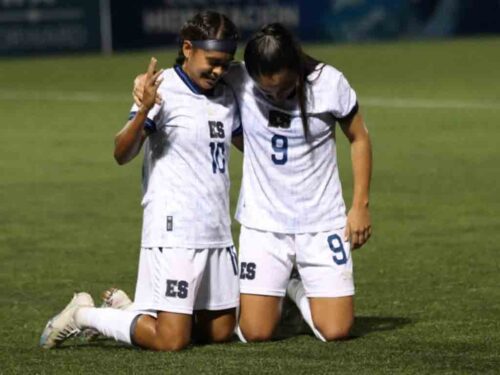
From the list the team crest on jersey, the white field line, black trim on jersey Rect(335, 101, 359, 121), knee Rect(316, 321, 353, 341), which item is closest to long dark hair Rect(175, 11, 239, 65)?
the team crest on jersey

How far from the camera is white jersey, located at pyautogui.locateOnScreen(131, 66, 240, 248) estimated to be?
725cm

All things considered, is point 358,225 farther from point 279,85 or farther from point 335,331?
point 279,85

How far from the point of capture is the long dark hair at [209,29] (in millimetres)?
7207

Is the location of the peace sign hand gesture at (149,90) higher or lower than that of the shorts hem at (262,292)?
higher

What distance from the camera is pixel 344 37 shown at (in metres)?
31.7

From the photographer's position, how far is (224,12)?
29.8 meters

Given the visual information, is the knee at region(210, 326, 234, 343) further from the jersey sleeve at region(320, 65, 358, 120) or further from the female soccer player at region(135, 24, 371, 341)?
the jersey sleeve at region(320, 65, 358, 120)

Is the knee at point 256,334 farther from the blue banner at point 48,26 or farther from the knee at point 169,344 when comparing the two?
the blue banner at point 48,26

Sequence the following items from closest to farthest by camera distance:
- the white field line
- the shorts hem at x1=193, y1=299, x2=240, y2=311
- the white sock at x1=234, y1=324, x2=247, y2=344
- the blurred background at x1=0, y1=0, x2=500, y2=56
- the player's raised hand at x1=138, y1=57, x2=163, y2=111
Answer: the player's raised hand at x1=138, y1=57, x2=163, y2=111 < the shorts hem at x1=193, y1=299, x2=240, y2=311 < the white sock at x1=234, y1=324, x2=247, y2=344 < the white field line < the blurred background at x1=0, y1=0, x2=500, y2=56

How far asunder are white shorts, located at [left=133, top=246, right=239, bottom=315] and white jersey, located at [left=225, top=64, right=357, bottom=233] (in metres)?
0.31

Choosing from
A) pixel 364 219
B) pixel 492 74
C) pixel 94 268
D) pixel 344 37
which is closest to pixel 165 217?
pixel 364 219

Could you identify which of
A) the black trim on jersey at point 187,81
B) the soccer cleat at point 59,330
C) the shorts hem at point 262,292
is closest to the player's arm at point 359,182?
the shorts hem at point 262,292

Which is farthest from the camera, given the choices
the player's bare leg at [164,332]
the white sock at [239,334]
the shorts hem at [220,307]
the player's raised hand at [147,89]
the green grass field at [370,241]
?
the white sock at [239,334]

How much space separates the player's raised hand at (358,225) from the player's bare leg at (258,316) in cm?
48
